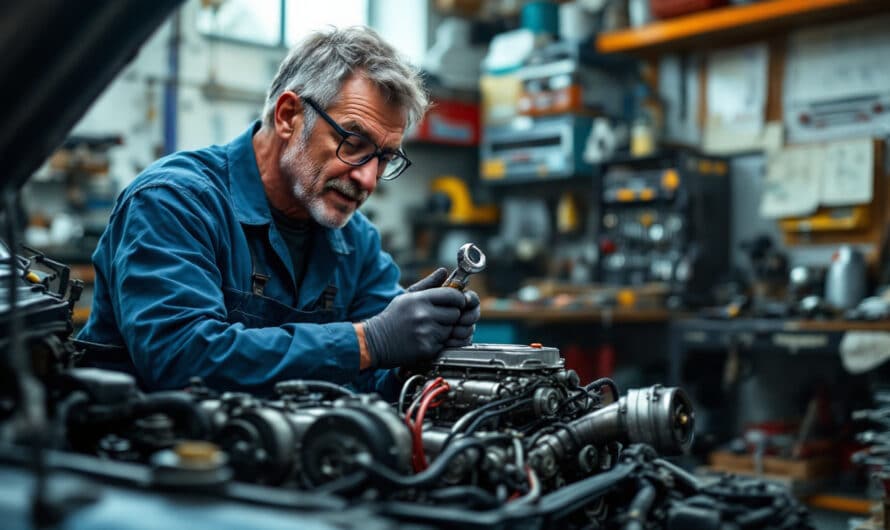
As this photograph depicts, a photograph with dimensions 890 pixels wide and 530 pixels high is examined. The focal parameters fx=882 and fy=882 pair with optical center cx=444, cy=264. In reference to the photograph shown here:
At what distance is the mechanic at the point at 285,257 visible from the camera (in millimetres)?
1477

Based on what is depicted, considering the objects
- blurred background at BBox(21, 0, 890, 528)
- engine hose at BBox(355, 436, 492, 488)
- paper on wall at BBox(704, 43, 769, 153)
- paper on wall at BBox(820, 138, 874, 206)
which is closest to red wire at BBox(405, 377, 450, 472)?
engine hose at BBox(355, 436, 492, 488)

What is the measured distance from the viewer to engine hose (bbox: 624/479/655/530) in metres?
0.99

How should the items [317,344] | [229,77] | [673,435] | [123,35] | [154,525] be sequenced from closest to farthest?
[154,525] < [123,35] < [673,435] < [317,344] < [229,77]

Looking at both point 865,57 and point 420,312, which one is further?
point 865,57

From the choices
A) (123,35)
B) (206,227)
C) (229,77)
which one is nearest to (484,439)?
(123,35)

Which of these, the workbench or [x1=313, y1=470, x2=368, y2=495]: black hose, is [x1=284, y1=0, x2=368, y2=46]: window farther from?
[x1=313, y1=470, x2=368, y2=495]: black hose

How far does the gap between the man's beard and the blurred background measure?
2.31m

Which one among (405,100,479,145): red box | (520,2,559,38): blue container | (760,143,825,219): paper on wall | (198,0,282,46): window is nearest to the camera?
(760,143,825,219): paper on wall

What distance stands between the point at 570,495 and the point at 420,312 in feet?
1.98

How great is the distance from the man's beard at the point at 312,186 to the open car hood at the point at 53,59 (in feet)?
2.87

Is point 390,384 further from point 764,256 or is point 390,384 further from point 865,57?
point 865,57

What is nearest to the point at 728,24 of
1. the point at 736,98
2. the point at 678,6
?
the point at 678,6

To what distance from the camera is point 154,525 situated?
696 mm

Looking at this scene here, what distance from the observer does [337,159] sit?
73.4 inches
